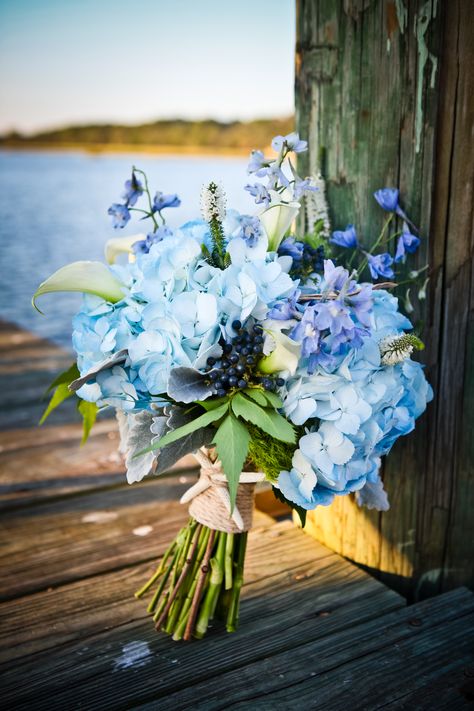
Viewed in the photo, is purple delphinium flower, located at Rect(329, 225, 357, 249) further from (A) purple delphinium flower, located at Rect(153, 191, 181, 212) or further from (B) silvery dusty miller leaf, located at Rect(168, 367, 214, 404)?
(B) silvery dusty miller leaf, located at Rect(168, 367, 214, 404)

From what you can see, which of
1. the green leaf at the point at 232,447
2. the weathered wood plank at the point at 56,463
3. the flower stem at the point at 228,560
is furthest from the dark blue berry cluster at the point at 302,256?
the weathered wood plank at the point at 56,463

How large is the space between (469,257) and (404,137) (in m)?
0.29

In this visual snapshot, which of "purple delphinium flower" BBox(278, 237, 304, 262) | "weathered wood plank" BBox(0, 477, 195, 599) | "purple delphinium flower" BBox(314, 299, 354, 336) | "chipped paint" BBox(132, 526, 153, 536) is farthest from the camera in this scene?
"chipped paint" BBox(132, 526, 153, 536)

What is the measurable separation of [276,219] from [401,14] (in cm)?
53

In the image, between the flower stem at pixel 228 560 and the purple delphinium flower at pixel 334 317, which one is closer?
the purple delphinium flower at pixel 334 317

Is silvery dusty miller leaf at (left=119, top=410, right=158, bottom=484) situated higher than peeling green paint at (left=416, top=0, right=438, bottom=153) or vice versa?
peeling green paint at (left=416, top=0, right=438, bottom=153)

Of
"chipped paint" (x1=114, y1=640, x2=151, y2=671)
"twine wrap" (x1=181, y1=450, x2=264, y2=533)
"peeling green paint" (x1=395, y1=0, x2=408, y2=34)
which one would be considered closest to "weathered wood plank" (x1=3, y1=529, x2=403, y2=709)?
"chipped paint" (x1=114, y1=640, x2=151, y2=671)

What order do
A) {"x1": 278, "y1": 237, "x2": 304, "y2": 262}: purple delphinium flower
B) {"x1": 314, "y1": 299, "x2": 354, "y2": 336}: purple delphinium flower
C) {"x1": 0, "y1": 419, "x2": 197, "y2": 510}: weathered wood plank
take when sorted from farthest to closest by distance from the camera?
1. {"x1": 0, "y1": 419, "x2": 197, "y2": 510}: weathered wood plank
2. {"x1": 278, "y1": 237, "x2": 304, "y2": 262}: purple delphinium flower
3. {"x1": 314, "y1": 299, "x2": 354, "y2": 336}: purple delphinium flower

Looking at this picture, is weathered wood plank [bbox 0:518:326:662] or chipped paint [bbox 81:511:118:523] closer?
weathered wood plank [bbox 0:518:326:662]

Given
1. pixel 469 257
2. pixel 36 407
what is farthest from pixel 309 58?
pixel 36 407

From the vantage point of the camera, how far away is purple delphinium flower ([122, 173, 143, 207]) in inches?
53.8

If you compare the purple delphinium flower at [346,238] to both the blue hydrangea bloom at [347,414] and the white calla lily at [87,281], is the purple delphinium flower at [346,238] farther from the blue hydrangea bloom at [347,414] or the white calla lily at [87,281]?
the white calla lily at [87,281]

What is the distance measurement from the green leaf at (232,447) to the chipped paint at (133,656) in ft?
1.83

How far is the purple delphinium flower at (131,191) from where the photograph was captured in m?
1.37
